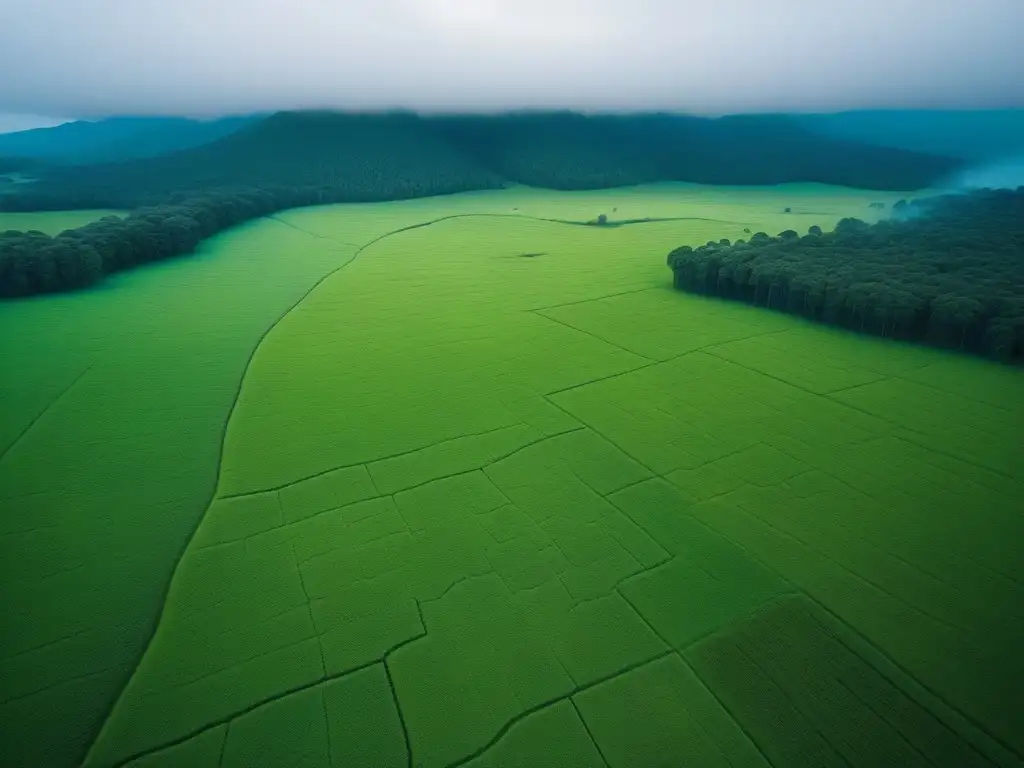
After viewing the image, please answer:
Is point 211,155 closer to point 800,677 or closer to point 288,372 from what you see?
point 288,372

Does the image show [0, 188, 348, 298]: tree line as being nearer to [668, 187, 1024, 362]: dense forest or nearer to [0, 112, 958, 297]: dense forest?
[0, 112, 958, 297]: dense forest

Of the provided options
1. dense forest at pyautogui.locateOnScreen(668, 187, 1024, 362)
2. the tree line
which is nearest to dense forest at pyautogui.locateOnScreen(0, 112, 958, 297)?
the tree line

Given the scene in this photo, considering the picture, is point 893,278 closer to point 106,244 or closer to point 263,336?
point 263,336

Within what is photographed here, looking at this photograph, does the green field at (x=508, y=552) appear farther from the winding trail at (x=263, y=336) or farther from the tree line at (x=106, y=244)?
the tree line at (x=106, y=244)

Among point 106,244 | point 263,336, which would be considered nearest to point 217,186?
point 106,244

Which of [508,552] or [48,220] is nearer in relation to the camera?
[508,552]

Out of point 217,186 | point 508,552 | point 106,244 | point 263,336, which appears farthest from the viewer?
point 217,186
